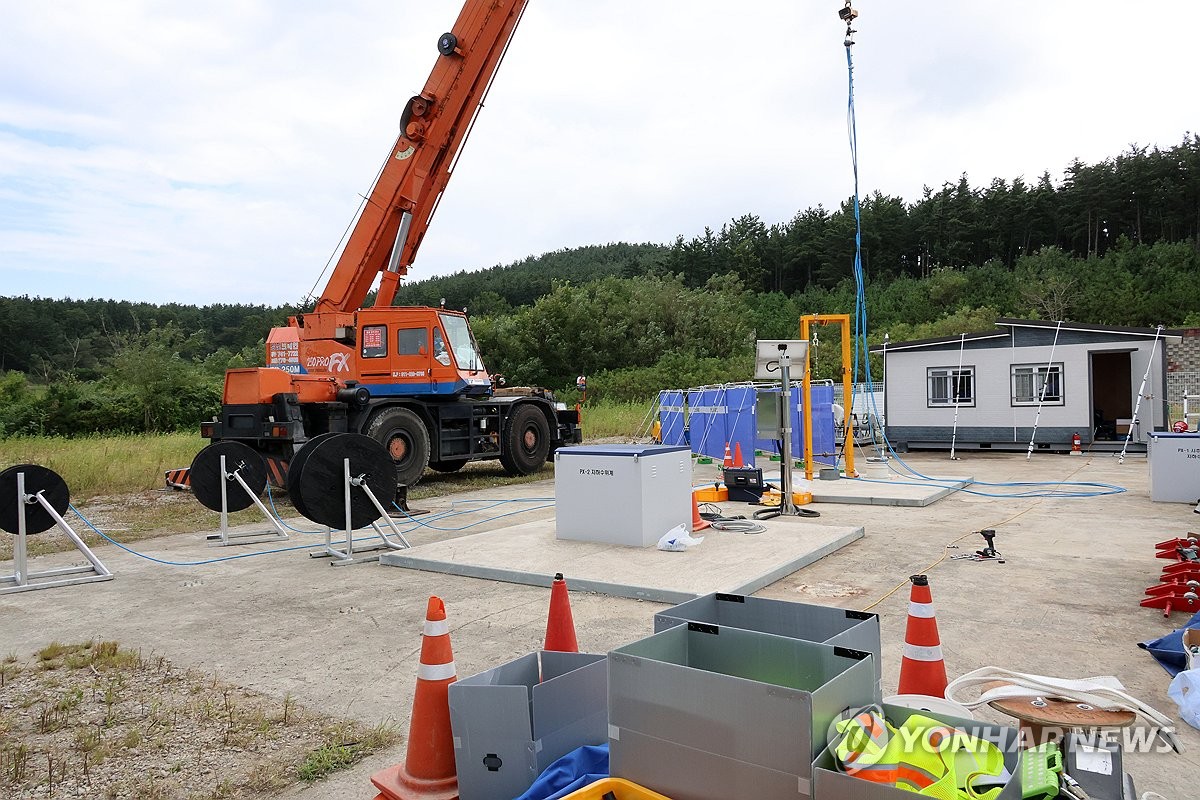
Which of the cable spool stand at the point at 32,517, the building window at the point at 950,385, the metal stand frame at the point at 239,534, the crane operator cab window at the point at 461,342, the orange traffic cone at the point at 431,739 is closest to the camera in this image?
the orange traffic cone at the point at 431,739

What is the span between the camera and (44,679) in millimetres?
4520

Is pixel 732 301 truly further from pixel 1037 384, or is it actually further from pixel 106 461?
pixel 106 461

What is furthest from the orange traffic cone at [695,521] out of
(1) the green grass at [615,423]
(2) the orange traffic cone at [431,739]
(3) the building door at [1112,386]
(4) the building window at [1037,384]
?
(3) the building door at [1112,386]

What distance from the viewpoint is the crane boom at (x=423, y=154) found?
42.1 feet

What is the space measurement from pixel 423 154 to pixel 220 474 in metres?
6.44

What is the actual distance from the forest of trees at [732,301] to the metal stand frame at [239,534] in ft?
60.4

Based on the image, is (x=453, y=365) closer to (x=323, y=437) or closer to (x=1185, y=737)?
(x=323, y=437)

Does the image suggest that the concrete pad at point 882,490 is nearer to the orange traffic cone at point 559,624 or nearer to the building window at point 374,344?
the building window at point 374,344

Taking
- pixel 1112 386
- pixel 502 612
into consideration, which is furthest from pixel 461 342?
pixel 1112 386

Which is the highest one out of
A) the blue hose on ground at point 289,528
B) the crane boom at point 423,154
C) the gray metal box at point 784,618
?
the crane boom at point 423,154

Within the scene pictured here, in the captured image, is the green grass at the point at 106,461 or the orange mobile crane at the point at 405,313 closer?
the orange mobile crane at the point at 405,313

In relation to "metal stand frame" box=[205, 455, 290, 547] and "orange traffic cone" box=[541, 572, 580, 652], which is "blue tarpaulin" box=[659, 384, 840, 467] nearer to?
"metal stand frame" box=[205, 455, 290, 547]

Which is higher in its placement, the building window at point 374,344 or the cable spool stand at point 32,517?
the building window at point 374,344

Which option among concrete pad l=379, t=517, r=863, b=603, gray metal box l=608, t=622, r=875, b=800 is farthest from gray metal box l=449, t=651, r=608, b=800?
concrete pad l=379, t=517, r=863, b=603
